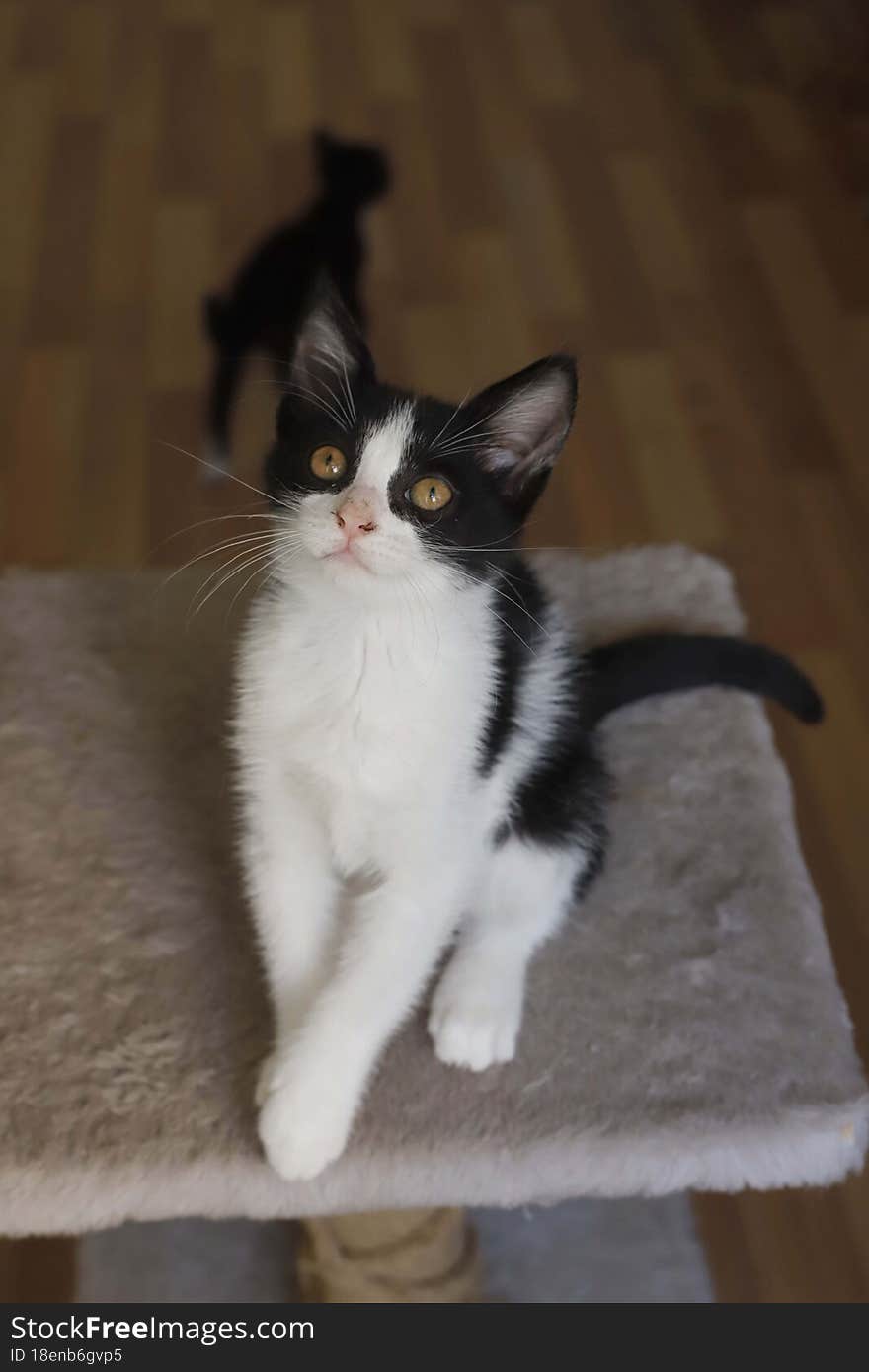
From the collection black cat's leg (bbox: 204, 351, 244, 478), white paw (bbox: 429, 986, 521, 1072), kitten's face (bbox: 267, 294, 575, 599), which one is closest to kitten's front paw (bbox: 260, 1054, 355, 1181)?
white paw (bbox: 429, 986, 521, 1072)

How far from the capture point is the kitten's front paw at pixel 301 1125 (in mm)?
991

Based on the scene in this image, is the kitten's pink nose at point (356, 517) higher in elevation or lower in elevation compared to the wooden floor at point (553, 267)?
higher

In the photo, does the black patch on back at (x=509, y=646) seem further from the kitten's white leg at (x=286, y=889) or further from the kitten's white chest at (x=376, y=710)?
the kitten's white leg at (x=286, y=889)

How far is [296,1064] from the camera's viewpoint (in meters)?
1.00

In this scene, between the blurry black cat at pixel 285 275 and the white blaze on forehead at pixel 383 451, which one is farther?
the blurry black cat at pixel 285 275

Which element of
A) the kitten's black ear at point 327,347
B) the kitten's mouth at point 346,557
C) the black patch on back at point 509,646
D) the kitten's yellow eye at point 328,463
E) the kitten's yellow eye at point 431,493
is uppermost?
the kitten's black ear at point 327,347

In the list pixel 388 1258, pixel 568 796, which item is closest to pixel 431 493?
pixel 568 796

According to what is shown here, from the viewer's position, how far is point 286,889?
1.09m

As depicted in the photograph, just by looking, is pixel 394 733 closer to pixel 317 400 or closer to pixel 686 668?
pixel 317 400

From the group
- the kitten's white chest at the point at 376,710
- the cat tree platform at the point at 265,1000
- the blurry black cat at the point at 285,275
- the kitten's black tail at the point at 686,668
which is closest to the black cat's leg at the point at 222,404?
the blurry black cat at the point at 285,275

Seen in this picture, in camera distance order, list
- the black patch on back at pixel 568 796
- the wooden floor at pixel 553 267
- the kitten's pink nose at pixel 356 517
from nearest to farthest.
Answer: the kitten's pink nose at pixel 356 517 < the black patch on back at pixel 568 796 < the wooden floor at pixel 553 267

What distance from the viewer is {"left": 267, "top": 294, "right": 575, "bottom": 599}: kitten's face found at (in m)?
0.91

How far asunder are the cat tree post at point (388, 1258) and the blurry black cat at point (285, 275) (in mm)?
1361

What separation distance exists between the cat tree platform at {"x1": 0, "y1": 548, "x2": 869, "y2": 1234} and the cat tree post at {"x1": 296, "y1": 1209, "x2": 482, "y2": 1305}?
0.50ft
